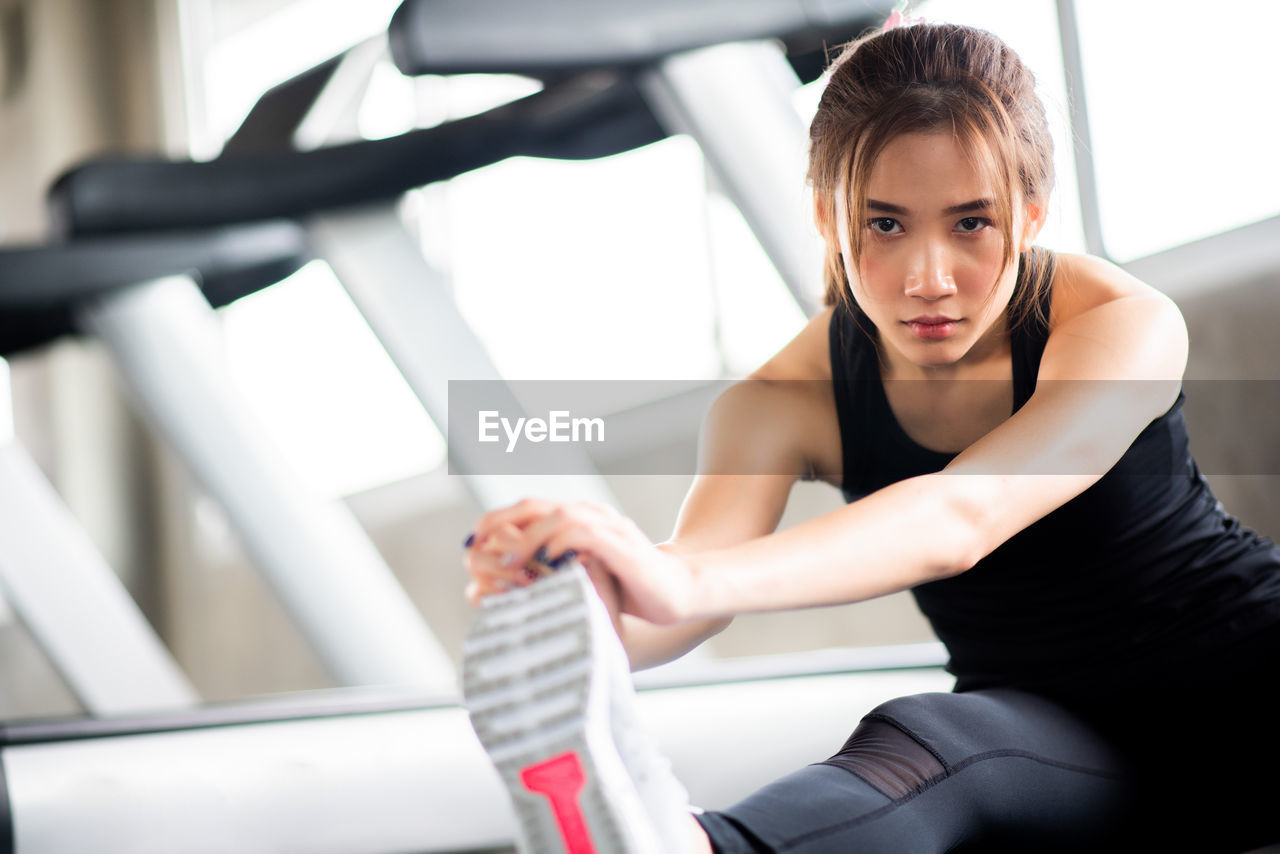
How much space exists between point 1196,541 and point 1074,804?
25 cm

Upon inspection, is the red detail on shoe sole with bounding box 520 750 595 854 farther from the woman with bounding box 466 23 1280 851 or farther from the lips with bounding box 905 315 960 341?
the lips with bounding box 905 315 960 341

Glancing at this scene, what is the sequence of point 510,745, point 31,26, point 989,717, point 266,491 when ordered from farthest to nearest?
point 31,26, point 266,491, point 989,717, point 510,745

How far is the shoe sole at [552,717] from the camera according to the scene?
2.17 feet

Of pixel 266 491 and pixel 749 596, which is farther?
pixel 266 491

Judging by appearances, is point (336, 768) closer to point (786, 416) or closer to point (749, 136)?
point (786, 416)

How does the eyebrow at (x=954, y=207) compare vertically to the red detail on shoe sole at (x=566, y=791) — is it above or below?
above

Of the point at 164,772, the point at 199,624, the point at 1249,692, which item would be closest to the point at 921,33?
the point at 1249,692

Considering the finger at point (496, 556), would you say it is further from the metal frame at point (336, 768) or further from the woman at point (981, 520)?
the metal frame at point (336, 768)

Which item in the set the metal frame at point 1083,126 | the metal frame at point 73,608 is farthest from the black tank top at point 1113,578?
the metal frame at point 73,608

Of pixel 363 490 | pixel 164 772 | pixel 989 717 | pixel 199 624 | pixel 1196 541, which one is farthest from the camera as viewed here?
pixel 199 624

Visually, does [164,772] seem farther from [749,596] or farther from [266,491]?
[266,491]

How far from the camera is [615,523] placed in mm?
712

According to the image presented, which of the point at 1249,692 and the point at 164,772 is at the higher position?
the point at 1249,692

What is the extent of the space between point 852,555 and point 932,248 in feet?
0.78
